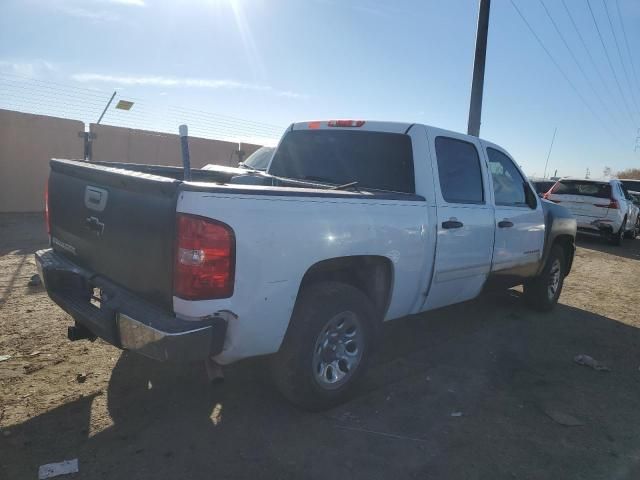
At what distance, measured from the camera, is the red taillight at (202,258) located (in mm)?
2441

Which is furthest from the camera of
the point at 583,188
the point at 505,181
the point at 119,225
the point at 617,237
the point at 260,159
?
the point at 617,237

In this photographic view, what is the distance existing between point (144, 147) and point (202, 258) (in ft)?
39.0

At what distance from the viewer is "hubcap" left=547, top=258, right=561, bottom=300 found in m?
6.11

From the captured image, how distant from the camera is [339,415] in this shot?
3311 mm

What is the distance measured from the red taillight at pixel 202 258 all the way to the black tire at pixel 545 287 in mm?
4590

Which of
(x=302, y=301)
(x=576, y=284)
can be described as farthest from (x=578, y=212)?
(x=302, y=301)

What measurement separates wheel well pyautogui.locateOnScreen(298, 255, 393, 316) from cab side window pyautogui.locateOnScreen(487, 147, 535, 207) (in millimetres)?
1900

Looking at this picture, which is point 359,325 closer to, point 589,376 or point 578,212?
point 589,376

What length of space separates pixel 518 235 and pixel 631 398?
5.93 feet

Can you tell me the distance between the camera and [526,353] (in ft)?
15.5

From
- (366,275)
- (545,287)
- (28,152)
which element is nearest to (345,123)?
(366,275)

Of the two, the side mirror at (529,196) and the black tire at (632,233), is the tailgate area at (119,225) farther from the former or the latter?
the black tire at (632,233)

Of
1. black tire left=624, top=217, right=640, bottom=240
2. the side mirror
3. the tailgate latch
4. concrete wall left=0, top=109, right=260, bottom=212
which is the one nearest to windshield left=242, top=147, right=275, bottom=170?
concrete wall left=0, top=109, right=260, bottom=212

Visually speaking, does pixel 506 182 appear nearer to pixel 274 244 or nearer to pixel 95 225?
pixel 274 244
